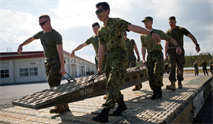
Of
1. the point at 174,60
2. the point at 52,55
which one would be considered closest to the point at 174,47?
the point at 174,60

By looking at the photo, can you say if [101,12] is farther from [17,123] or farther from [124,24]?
[17,123]

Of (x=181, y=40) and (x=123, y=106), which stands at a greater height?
(x=181, y=40)

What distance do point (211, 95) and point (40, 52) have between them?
27.8m

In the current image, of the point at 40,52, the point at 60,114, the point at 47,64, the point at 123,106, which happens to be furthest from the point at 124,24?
the point at 40,52

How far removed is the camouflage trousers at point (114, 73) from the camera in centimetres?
244

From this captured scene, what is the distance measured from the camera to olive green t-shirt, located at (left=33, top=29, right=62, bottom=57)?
10.7 ft

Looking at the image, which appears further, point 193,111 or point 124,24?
point 193,111

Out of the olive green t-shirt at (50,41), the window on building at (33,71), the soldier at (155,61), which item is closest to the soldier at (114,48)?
the olive green t-shirt at (50,41)

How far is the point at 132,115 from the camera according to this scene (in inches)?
99.3

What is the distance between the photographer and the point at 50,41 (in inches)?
130

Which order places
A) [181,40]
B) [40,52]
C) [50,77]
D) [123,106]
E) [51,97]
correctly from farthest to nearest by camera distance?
[40,52] → [181,40] → [50,77] → [123,106] → [51,97]

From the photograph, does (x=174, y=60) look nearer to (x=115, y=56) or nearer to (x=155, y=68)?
(x=155, y=68)

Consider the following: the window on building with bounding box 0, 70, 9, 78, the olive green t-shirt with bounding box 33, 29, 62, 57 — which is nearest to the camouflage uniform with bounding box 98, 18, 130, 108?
the olive green t-shirt with bounding box 33, 29, 62, 57

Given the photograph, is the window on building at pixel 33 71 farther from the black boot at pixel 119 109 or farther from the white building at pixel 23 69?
the black boot at pixel 119 109
